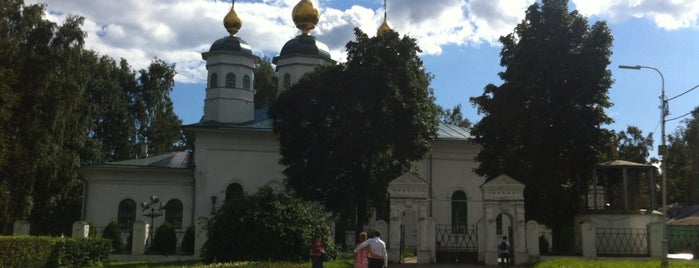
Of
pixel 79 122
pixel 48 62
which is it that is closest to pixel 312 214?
pixel 48 62

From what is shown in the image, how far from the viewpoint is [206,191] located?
3238cm

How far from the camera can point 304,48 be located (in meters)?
37.0

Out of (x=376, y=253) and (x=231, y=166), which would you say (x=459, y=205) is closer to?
(x=231, y=166)

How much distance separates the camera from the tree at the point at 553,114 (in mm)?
25500

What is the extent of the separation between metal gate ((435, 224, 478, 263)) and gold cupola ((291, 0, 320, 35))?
690 inches

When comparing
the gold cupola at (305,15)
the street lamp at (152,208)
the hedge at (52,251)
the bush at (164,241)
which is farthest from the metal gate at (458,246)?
the gold cupola at (305,15)

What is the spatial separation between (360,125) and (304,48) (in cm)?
1201

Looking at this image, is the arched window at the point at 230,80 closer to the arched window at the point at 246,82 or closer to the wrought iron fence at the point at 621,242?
the arched window at the point at 246,82

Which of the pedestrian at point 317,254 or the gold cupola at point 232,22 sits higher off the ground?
the gold cupola at point 232,22

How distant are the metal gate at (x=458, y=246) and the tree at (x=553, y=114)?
12.9 feet

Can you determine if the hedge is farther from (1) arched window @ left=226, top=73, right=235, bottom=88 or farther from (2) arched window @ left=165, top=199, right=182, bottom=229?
(1) arched window @ left=226, top=73, right=235, bottom=88

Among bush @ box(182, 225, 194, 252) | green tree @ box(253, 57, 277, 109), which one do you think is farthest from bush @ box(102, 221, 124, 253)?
green tree @ box(253, 57, 277, 109)

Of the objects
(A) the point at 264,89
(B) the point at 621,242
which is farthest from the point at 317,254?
(A) the point at 264,89

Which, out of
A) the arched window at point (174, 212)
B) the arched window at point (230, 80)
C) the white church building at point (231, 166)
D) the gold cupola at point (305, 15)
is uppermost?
the gold cupola at point (305, 15)
